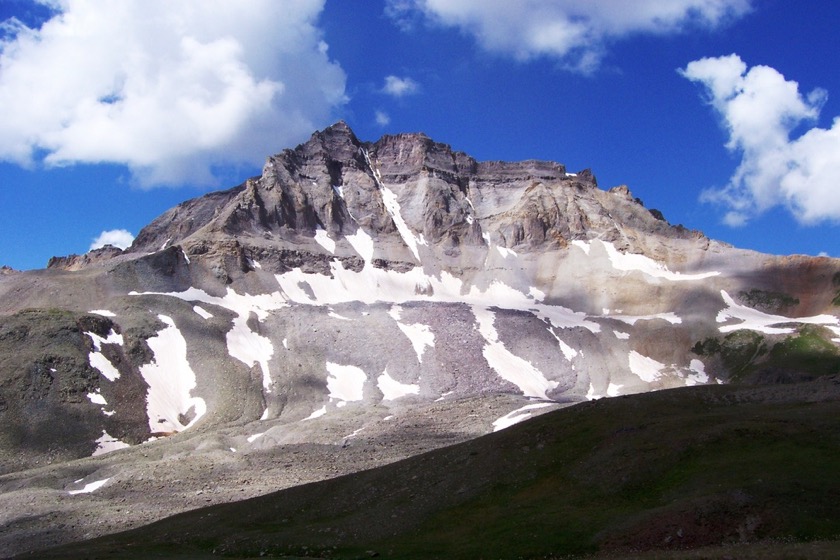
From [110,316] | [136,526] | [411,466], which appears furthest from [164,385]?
[411,466]

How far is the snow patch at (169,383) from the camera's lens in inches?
4444

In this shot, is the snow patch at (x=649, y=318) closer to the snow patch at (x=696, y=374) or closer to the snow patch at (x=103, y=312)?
the snow patch at (x=696, y=374)

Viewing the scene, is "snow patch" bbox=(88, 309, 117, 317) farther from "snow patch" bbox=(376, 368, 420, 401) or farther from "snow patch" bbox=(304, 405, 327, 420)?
"snow patch" bbox=(376, 368, 420, 401)

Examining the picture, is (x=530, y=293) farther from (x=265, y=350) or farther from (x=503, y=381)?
(x=265, y=350)

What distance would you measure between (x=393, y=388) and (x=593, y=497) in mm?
92930

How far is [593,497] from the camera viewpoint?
3844 cm

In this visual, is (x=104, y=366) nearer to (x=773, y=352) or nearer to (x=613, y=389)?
(x=613, y=389)

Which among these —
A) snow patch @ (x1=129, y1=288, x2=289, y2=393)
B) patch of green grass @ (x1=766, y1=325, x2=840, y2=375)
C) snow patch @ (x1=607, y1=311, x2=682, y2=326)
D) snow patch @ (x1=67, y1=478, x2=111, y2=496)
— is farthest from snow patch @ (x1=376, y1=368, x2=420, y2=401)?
patch of green grass @ (x1=766, y1=325, x2=840, y2=375)

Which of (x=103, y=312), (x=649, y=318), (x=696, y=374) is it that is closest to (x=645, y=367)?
(x=696, y=374)

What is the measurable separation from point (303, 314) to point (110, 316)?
39.1 metres

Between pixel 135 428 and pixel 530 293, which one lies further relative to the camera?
pixel 530 293

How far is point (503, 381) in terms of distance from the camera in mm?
132750

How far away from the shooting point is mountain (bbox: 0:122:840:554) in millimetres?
81375

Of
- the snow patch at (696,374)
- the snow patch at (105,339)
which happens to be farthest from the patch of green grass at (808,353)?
the snow patch at (105,339)
